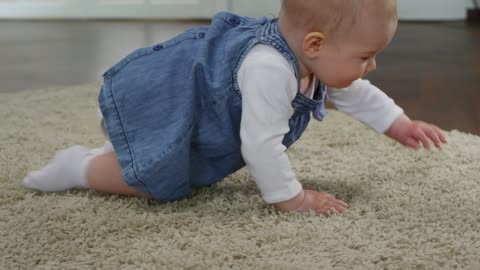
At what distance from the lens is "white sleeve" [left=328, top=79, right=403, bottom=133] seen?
1.10m

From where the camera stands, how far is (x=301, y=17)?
902mm

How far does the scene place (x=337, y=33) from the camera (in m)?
0.89

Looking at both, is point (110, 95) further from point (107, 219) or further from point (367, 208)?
point (367, 208)

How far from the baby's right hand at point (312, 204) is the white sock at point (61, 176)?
317 mm

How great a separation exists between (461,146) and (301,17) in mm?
527

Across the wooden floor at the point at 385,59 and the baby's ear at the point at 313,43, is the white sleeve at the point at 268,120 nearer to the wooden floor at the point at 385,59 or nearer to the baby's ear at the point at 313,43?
the baby's ear at the point at 313,43

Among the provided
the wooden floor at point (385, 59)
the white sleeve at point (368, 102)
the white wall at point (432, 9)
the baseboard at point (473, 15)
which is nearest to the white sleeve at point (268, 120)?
the white sleeve at point (368, 102)

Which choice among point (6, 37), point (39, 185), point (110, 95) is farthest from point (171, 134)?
point (6, 37)

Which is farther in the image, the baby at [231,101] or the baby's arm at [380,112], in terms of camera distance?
the baby's arm at [380,112]

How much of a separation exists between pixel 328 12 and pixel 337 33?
0.03 meters

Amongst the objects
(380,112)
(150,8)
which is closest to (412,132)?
(380,112)

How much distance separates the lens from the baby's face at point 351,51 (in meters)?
0.88

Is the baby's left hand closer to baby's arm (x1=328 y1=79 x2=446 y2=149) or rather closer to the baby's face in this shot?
baby's arm (x1=328 y1=79 x2=446 y2=149)

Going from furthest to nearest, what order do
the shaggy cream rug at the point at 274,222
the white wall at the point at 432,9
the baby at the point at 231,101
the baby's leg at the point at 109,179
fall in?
the white wall at the point at 432,9 → the baby's leg at the point at 109,179 → the baby at the point at 231,101 → the shaggy cream rug at the point at 274,222
